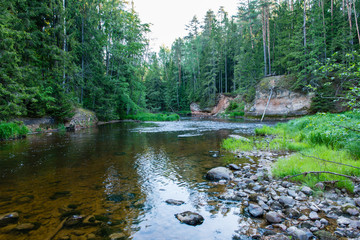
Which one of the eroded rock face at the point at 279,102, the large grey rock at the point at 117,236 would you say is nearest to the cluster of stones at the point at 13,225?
the large grey rock at the point at 117,236

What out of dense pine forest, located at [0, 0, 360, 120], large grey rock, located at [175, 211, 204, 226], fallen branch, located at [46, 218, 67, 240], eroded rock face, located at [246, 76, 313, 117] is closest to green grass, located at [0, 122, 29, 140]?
dense pine forest, located at [0, 0, 360, 120]

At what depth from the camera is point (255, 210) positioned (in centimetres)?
350

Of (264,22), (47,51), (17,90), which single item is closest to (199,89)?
(264,22)

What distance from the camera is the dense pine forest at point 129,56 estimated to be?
13.6m

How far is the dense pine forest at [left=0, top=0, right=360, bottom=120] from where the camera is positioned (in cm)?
1357

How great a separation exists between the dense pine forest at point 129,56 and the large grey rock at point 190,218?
403 centimetres

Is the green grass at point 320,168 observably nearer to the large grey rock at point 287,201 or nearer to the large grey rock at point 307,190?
the large grey rock at point 307,190

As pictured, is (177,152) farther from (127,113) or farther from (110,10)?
(110,10)

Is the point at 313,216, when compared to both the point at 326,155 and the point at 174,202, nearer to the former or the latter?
the point at 174,202

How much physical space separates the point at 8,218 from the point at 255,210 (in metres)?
4.47

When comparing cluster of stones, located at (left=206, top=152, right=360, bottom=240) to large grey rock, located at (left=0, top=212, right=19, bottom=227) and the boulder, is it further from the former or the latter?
large grey rock, located at (left=0, top=212, right=19, bottom=227)

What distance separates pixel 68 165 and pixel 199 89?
47.1 meters

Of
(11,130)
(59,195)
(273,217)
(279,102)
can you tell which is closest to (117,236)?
(59,195)

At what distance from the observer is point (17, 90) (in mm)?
13172
